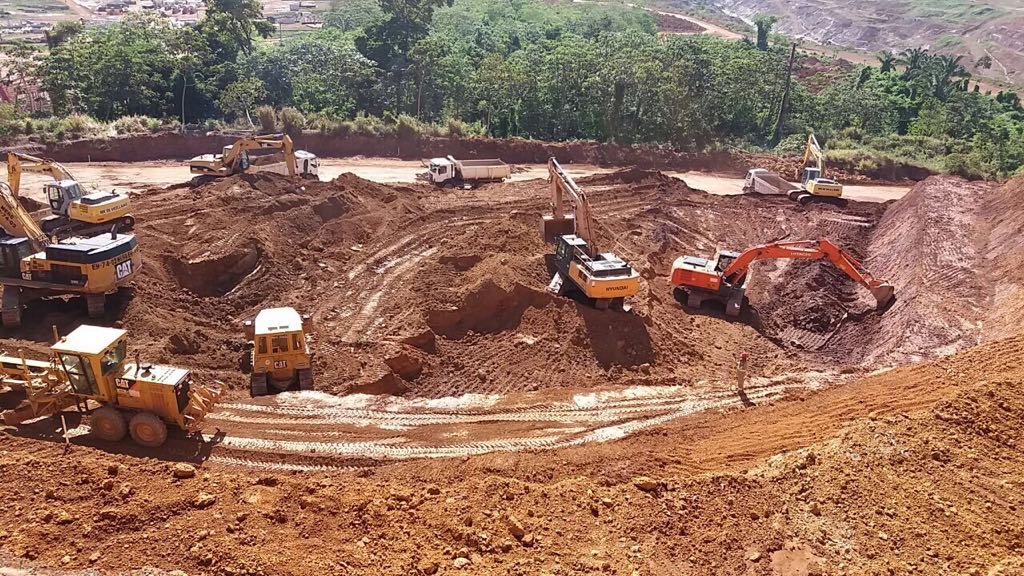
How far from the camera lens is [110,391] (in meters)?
13.0

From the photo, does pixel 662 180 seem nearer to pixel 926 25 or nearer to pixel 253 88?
pixel 253 88

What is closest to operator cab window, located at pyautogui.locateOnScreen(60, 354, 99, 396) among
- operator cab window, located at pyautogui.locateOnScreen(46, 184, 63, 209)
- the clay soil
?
the clay soil

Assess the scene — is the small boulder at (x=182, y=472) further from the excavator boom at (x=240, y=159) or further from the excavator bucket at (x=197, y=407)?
the excavator boom at (x=240, y=159)

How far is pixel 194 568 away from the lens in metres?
9.35

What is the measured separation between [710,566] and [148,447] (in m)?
10.2

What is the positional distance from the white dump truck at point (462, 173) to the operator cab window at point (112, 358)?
22.5 metres

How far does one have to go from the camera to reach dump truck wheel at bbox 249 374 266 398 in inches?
642

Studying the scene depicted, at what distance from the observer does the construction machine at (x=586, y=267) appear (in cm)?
1942

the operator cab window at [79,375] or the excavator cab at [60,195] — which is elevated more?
the operator cab window at [79,375]

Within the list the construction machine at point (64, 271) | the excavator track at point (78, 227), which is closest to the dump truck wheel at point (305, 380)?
the construction machine at point (64, 271)

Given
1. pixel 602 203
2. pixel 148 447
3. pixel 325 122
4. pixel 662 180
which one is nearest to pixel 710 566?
pixel 148 447

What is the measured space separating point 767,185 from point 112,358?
30.8 m

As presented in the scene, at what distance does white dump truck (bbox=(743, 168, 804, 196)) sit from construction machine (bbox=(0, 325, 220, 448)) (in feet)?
97.1

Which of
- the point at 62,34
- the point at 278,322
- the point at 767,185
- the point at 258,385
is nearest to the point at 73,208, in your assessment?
the point at 278,322
